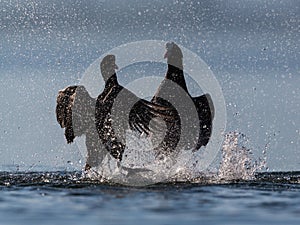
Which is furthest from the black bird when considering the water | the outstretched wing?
the water

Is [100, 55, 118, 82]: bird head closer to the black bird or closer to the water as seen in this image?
the black bird

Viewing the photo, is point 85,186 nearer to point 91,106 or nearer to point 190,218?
point 91,106

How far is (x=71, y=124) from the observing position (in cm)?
1834

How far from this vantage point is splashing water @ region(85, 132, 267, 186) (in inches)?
712

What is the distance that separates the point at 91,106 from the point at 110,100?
1.28 ft

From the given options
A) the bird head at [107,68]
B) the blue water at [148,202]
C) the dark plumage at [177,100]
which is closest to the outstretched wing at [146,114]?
the dark plumage at [177,100]

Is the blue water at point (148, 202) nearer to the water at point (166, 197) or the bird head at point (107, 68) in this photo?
the water at point (166, 197)

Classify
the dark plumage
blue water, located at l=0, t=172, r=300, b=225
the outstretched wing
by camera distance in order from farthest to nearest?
1. the dark plumage
2. the outstretched wing
3. blue water, located at l=0, t=172, r=300, b=225

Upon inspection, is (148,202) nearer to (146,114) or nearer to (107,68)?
(146,114)

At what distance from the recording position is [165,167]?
1839cm

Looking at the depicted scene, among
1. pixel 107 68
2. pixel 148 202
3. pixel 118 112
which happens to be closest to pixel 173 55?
pixel 107 68

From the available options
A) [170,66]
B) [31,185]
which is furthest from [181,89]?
[31,185]

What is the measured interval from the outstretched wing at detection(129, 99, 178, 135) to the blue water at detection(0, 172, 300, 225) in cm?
127

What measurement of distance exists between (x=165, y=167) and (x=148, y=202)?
4806mm
